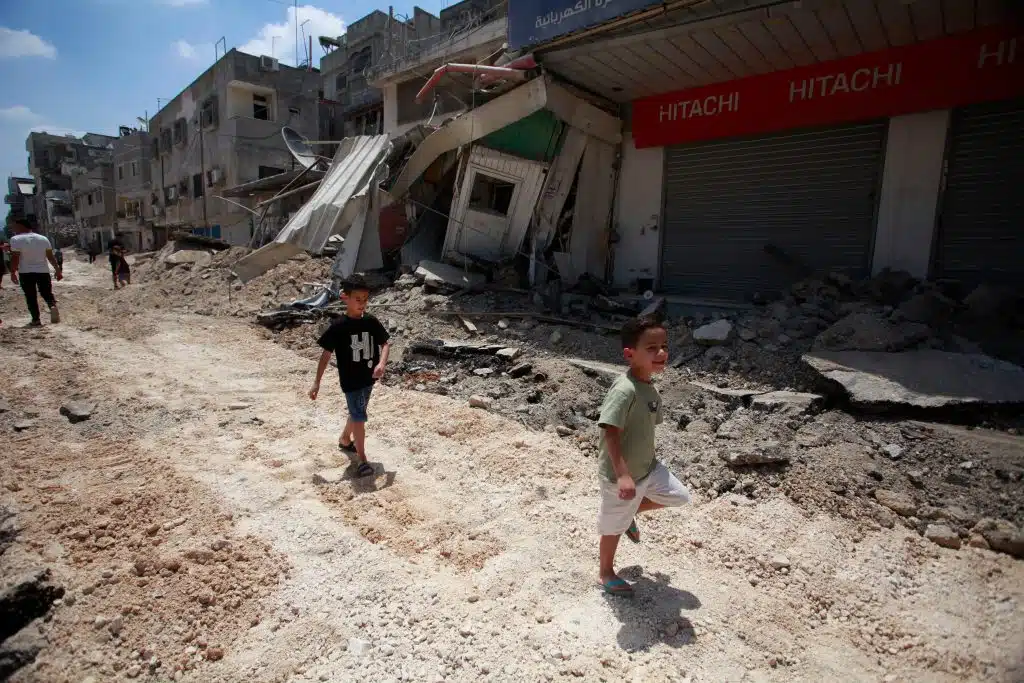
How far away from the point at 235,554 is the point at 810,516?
136 inches

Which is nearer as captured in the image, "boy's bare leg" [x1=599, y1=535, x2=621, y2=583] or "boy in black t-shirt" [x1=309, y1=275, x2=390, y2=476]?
"boy's bare leg" [x1=599, y1=535, x2=621, y2=583]

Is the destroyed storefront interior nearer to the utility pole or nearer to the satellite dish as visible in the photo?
the satellite dish

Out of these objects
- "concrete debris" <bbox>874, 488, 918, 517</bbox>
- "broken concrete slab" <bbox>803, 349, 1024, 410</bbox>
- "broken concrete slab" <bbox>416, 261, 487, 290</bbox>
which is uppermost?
"broken concrete slab" <bbox>416, 261, 487, 290</bbox>

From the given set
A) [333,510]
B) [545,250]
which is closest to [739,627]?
[333,510]

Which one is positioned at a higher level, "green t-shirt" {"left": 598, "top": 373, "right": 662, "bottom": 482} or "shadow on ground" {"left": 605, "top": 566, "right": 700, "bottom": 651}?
"green t-shirt" {"left": 598, "top": 373, "right": 662, "bottom": 482}

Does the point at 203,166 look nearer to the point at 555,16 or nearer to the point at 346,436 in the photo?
the point at 555,16

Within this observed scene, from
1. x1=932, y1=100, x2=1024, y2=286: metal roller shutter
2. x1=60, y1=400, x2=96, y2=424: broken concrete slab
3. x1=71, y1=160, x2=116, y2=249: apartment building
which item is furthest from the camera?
x1=71, y1=160, x2=116, y2=249: apartment building

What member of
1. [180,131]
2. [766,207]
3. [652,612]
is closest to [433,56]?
[766,207]

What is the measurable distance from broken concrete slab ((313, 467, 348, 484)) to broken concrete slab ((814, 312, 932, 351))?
4.58 metres

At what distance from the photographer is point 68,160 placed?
53.8 metres

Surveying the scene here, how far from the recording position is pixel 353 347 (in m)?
3.88

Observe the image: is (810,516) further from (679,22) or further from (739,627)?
(679,22)

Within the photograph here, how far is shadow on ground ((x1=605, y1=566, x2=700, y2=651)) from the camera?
7.50 ft

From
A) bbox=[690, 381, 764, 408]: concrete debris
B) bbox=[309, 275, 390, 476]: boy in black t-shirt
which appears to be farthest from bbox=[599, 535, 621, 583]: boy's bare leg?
bbox=[690, 381, 764, 408]: concrete debris
